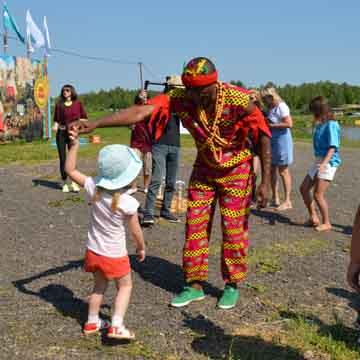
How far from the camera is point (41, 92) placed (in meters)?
24.2

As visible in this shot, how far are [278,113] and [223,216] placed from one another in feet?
13.1

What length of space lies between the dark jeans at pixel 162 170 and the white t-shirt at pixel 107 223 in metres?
3.47

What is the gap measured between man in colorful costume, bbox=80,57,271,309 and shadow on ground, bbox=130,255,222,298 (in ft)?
1.04

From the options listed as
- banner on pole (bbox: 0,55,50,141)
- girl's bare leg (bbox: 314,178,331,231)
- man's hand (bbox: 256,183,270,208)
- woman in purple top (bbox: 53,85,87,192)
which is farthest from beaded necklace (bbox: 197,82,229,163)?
banner on pole (bbox: 0,55,50,141)

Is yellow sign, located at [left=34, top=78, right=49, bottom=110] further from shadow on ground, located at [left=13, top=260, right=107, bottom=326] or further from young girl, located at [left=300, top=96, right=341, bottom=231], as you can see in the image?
shadow on ground, located at [left=13, top=260, right=107, bottom=326]

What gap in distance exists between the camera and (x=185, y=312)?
427 cm

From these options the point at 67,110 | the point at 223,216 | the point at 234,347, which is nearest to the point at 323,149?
the point at 223,216

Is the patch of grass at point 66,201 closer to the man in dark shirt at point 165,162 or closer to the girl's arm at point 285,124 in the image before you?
the man in dark shirt at point 165,162

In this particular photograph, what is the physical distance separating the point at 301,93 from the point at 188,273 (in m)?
109

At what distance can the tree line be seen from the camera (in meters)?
94.2

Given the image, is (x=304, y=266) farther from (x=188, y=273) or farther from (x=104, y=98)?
(x=104, y=98)

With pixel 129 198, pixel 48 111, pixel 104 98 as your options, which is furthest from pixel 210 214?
pixel 104 98

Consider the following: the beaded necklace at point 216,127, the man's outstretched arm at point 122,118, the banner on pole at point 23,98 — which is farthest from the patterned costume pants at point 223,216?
the banner on pole at point 23,98

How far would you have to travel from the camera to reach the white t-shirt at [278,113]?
313 inches
